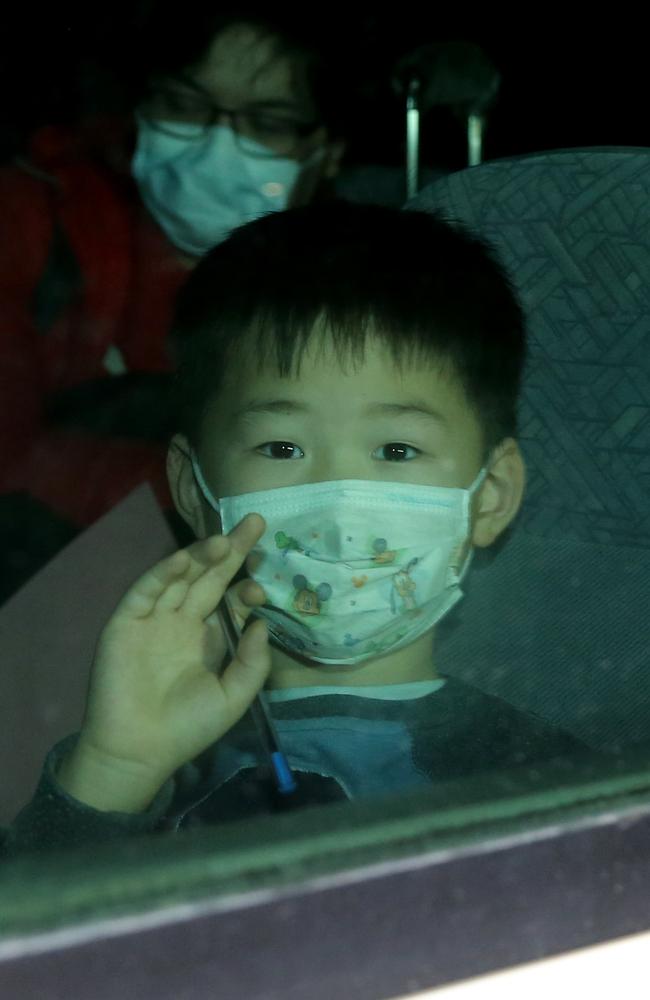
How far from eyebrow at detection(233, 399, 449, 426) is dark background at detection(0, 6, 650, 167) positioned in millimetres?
438

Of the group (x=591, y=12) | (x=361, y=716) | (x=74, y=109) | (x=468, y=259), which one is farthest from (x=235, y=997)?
(x=591, y=12)

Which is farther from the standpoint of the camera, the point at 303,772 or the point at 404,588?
the point at 404,588

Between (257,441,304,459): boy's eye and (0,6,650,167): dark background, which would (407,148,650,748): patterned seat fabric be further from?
(257,441,304,459): boy's eye

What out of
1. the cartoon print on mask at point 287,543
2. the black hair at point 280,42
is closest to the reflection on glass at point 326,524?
the cartoon print on mask at point 287,543

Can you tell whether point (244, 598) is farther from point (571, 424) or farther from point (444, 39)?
point (444, 39)

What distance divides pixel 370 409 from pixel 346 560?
14 cm

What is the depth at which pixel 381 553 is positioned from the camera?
3.92 ft

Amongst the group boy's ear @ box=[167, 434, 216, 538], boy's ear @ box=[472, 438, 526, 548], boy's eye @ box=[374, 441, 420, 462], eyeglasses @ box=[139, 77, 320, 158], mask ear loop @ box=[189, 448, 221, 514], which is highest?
eyeglasses @ box=[139, 77, 320, 158]

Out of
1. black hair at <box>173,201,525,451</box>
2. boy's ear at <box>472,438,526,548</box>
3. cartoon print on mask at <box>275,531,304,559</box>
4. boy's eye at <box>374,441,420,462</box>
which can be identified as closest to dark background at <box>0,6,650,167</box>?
black hair at <box>173,201,525,451</box>

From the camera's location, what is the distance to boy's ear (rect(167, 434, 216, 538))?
128 centimetres

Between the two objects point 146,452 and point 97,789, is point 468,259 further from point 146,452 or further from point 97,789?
point 97,789

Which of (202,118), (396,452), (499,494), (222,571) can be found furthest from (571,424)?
(202,118)

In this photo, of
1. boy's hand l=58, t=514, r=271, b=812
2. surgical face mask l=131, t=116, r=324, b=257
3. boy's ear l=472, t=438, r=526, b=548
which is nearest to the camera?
boy's hand l=58, t=514, r=271, b=812

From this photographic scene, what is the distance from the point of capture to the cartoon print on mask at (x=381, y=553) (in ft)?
3.89
